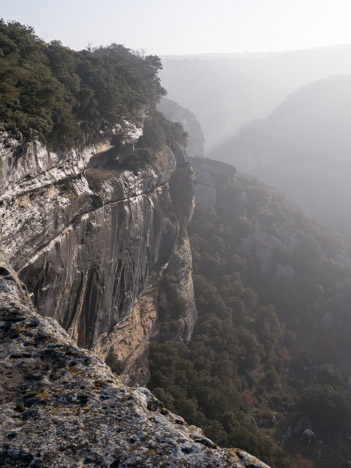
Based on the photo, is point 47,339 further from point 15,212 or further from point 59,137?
point 59,137

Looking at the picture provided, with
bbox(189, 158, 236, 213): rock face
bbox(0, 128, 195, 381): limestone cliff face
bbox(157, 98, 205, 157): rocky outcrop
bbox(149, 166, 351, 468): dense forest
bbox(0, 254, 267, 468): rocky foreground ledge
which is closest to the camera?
bbox(0, 254, 267, 468): rocky foreground ledge

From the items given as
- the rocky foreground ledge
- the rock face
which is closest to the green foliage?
the rocky foreground ledge

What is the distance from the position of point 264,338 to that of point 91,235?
4203 cm

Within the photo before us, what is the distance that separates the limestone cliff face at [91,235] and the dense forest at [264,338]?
7748mm

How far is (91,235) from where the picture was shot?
973 inches

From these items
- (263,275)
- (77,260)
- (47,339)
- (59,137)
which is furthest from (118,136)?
(263,275)

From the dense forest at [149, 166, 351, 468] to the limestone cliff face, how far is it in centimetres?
775

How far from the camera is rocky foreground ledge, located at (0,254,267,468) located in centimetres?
618

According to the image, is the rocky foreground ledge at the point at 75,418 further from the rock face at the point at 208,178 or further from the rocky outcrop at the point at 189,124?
the rocky outcrop at the point at 189,124

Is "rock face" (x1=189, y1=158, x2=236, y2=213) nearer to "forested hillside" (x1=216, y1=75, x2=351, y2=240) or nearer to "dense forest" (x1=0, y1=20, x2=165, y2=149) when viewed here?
"dense forest" (x1=0, y1=20, x2=165, y2=149)

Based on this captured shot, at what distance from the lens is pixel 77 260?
2336cm

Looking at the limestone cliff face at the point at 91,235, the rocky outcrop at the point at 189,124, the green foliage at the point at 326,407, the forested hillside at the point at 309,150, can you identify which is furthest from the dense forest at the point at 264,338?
the forested hillside at the point at 309,150

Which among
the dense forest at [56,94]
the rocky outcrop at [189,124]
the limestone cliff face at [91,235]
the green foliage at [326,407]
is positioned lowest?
the green foliage at [326,407]

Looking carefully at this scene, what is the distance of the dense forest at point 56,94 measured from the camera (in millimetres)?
17438
